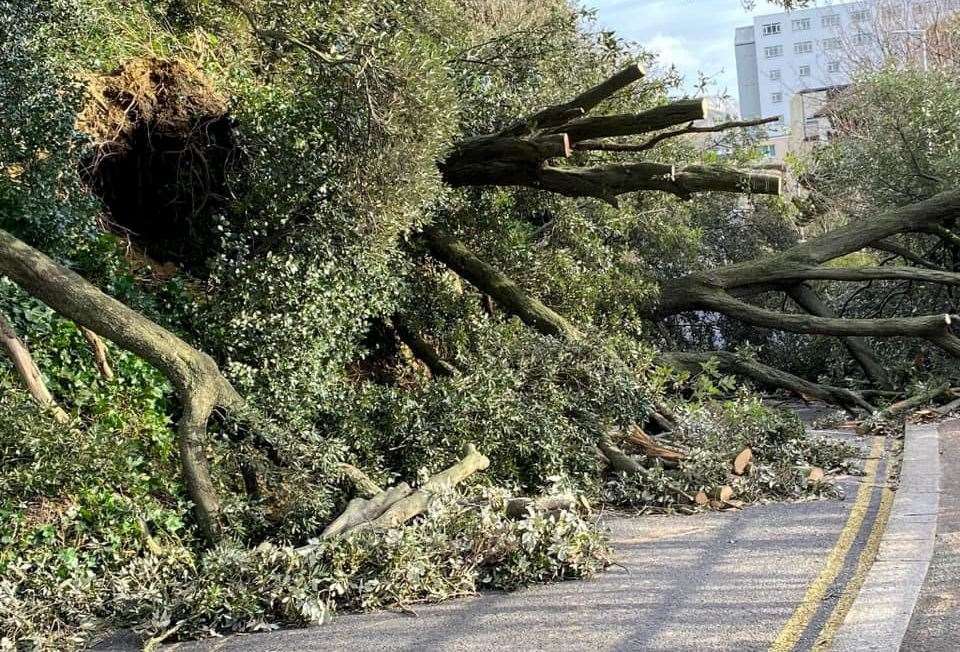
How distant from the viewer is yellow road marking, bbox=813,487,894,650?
17.5 feet

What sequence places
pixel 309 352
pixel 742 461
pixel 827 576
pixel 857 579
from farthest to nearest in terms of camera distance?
pixel 742 461 < pixel 309 352 < pixel 827 576 < pixel 857 579

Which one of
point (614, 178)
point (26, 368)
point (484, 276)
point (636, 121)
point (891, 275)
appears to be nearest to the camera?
point (26, 368)

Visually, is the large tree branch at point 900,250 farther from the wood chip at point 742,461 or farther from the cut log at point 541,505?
the cut log at point 541,505

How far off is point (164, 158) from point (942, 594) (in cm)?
912

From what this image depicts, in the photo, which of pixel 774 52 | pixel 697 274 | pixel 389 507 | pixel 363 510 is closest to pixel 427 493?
pixel 389 507

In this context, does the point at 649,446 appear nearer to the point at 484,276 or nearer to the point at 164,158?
the point at 484,276

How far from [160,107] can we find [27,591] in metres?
6.32

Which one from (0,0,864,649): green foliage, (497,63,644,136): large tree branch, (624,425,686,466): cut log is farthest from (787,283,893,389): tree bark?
(497,63,644,136): large tree branch

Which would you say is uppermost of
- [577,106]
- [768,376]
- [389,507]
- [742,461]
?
[577,106]

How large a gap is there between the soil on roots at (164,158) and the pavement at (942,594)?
745 cm

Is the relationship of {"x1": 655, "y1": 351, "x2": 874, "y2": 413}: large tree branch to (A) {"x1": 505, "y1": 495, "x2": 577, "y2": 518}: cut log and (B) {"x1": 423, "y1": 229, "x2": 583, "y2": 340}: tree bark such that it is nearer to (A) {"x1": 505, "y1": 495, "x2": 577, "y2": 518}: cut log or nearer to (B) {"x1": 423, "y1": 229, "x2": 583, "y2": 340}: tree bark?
(B) {"x1": 423, "y1": 229, "x2": 583, "y2": 340}: tree bark

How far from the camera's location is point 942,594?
19.6 ft

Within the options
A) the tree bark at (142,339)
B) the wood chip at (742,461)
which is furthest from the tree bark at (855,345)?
Result: the tree bark at (142,339)

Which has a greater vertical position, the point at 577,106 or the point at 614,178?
the point at 577,106
